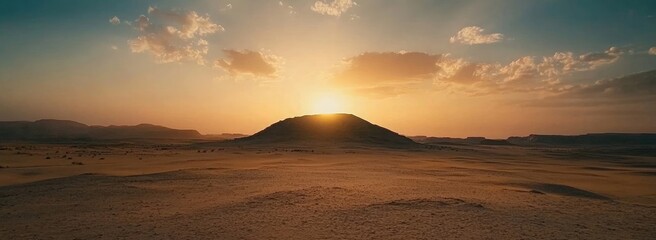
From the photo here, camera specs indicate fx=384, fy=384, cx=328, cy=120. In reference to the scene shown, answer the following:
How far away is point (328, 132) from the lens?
3445 inches

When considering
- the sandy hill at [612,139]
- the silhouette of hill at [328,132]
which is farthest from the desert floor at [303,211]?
the sandy hill at [612,139]

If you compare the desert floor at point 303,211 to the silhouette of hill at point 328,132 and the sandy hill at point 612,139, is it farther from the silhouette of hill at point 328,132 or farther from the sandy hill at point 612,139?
the sandy hill at point 612,139

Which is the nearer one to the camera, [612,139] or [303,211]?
[303,211]

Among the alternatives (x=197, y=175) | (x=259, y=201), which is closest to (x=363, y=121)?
(x=197, y=175)

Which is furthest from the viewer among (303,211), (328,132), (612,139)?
(612,139)

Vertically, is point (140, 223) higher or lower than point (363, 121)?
lower

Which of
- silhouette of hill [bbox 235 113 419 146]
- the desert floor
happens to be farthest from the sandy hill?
the desert floor

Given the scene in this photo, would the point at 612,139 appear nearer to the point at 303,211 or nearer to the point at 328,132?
the point at 328,132

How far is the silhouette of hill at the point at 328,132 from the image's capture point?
81062mm

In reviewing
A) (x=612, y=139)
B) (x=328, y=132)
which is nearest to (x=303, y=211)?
(x=328, y=132)

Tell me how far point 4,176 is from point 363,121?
84090mm

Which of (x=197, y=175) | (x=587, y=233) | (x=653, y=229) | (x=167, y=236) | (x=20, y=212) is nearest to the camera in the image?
(x=167, y=236)

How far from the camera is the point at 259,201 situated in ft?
45.8

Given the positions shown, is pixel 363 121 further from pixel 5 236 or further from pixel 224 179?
pixel 5 236
